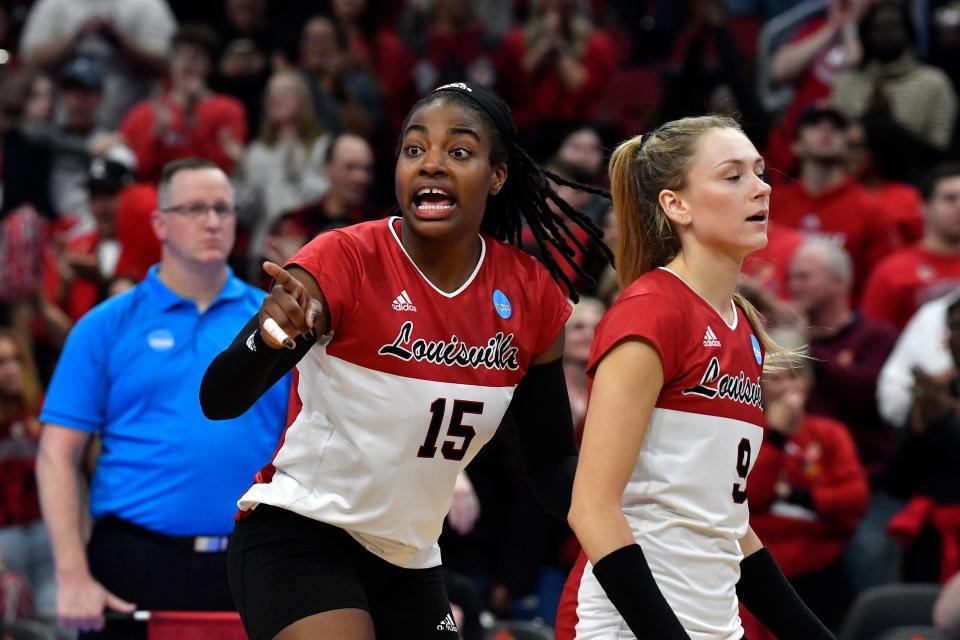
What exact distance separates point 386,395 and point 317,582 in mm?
434

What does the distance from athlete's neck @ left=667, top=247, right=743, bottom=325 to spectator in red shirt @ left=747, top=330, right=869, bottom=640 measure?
2.99 metres

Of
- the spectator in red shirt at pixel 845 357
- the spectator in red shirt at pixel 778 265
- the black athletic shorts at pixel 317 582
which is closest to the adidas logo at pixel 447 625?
the black athletic shorts at pixel 317 582

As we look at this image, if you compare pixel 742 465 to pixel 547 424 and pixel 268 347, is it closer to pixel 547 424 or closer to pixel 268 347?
pixel 547 424

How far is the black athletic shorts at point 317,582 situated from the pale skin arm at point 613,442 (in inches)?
23.9

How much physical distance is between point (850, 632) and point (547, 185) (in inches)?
111

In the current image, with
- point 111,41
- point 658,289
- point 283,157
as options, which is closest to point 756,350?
point 658,289

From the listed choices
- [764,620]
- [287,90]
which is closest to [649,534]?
[764,620]

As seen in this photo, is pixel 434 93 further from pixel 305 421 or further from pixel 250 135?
pixel 250 135

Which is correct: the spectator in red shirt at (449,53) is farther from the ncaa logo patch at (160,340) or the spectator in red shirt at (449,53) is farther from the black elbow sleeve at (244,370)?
the black elbow sleeve at (244,370)

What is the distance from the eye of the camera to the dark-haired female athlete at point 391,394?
3.12m

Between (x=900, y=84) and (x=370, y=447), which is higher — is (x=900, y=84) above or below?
above

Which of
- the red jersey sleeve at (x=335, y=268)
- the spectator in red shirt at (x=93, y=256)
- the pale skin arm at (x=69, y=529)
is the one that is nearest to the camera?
the red jersey sleeve at (x=335, y=268)

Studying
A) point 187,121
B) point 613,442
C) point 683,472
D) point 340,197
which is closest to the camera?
point 613,442

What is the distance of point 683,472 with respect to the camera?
116 inches
